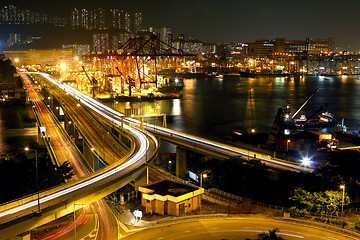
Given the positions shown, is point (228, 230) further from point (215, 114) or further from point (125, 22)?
point (125, 22)

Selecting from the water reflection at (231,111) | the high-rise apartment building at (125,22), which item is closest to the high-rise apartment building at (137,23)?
the high-rise apartment building at (125,22)

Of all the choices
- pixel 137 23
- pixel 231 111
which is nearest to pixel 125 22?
pixel 137 23

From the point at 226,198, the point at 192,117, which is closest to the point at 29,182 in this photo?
the point at 226,198

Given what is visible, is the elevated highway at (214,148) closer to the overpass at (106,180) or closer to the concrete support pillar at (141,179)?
the overpass at (106,180)

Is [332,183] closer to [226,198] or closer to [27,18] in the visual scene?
[226,198]

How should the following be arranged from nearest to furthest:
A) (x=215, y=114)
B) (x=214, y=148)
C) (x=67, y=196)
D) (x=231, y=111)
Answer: (x=67, y=196)
(x=214, y=148)
(x=215, y=114)
(x=231, y=111)

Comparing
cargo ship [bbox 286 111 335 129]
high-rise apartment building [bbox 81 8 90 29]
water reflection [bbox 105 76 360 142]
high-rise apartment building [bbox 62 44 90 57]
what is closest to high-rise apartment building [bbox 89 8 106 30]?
high-rise apartment building [bbox 81 8 90 29]

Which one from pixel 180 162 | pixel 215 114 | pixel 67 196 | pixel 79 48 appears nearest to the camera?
pixel 67 196

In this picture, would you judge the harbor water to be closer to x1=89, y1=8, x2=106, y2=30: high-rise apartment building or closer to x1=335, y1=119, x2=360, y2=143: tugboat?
x1=335, y1=119, x2=360, y2=143: tugboat
